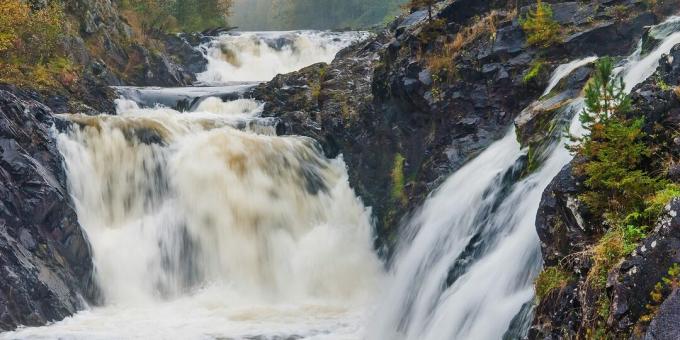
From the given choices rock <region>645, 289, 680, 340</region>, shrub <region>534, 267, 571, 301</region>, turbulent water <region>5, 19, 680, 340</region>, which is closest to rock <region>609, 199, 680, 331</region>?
rock <region>645, 289, 680, 340</region>

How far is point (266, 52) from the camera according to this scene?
42.4m

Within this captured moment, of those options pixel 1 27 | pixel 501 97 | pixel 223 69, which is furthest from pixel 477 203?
pixel 223 69

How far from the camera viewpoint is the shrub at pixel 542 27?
45.4 feet

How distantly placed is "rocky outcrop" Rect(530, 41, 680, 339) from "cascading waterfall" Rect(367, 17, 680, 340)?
0.80m

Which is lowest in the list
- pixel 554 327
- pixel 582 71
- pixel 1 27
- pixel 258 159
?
pixel 554 327

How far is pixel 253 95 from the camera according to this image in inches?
908

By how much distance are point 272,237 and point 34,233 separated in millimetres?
5333

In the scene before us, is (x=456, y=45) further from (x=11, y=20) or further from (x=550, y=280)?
(x=11, y=20)

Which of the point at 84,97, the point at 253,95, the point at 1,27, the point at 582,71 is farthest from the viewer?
the point at 253,95

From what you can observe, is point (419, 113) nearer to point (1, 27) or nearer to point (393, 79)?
point (393, 79)

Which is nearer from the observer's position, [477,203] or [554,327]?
[554,327]

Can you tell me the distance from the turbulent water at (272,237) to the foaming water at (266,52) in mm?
19301

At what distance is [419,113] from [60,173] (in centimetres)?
858

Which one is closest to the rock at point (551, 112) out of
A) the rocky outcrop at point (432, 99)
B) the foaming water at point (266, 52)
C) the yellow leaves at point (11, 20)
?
the rocky outcrop at point (432, 99)
